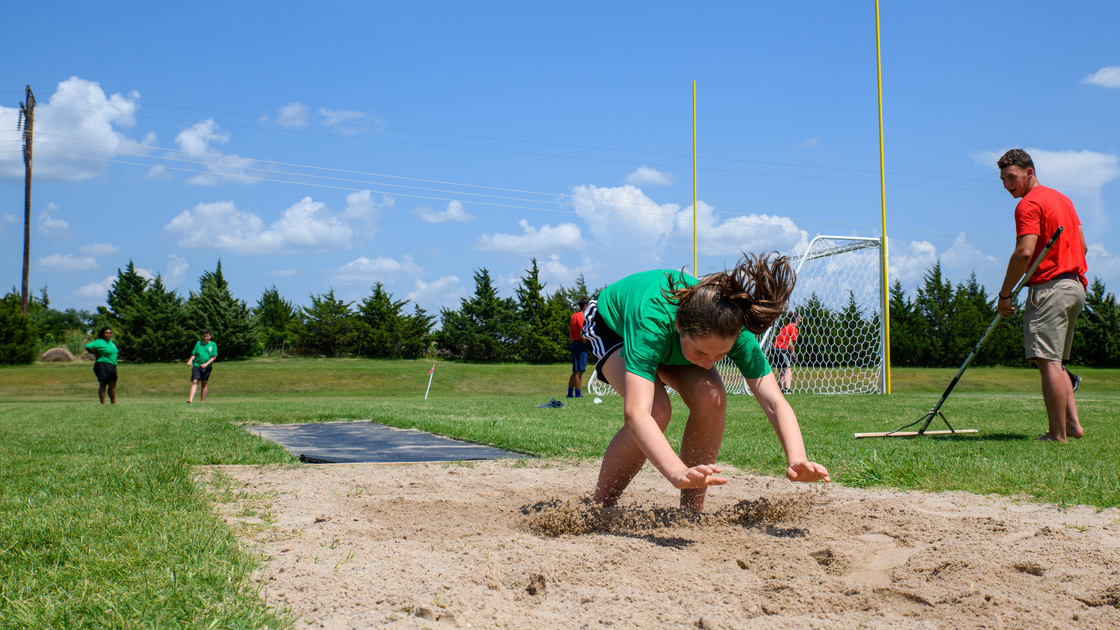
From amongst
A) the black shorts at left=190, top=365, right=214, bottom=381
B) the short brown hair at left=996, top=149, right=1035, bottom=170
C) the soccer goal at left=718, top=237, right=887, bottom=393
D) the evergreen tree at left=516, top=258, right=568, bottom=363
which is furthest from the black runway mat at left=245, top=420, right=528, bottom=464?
the evergreen tree at left=516, top=258, right=568, bottom=363

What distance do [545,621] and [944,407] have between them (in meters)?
9.41

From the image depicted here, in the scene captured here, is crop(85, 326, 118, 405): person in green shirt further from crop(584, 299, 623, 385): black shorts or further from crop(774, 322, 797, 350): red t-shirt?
crop(584, 299, 623, 385): black shorts

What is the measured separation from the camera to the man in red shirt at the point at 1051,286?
5.50 meters

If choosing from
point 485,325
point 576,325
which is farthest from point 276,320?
point 576,325

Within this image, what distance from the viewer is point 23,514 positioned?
3266 mm

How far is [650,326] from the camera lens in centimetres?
285

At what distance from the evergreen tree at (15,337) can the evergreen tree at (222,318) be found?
5.75 m

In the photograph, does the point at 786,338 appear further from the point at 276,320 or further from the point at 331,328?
the point at 276,320

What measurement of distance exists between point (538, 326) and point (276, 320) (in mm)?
15575

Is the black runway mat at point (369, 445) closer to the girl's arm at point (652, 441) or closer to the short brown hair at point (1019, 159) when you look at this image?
the girl's arm at point (652, 441)

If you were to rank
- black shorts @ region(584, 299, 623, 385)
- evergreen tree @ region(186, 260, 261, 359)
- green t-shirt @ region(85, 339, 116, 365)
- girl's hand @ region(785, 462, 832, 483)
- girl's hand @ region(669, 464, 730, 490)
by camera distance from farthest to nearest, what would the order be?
evergreen tree @ region(186, 260, 261, 359)
green t-shirt @ region(85, 339, 116, 365)
black shorts @ region(584, 299, 623, 385)
girl's hand @ region(785, 462, 832, 483)
girl's hand @ region(669, 464, 730, 490)

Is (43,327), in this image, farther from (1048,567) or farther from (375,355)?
(1048,567)

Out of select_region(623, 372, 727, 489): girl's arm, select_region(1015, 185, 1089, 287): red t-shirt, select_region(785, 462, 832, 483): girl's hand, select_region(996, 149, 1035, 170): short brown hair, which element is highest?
select_region(996, 149, 1035, 170): short brown hair

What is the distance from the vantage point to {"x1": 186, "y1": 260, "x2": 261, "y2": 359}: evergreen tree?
3125 cm
